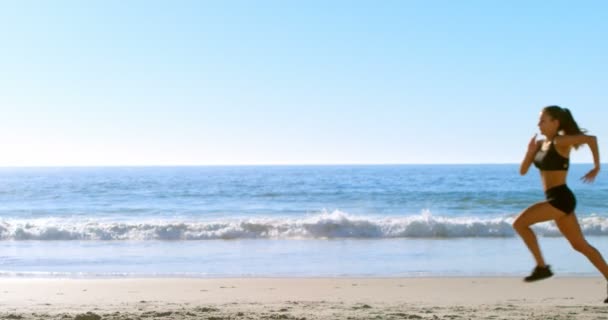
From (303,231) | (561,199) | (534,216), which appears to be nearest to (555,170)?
(561,199)

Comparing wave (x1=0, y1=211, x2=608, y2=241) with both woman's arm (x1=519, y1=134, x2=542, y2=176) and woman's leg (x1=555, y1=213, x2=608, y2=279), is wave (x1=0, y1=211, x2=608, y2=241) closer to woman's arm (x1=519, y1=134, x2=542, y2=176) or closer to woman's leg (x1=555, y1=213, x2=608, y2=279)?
woman's leg (x1=555, y1=213, x2=608, y2=279)

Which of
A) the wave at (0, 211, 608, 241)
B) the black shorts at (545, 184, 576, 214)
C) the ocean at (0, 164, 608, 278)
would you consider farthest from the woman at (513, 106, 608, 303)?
the wave at (0, 211, 608, 241)

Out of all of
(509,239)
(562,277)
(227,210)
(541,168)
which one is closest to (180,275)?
(562,277)

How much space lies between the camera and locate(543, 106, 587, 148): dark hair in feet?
19.3

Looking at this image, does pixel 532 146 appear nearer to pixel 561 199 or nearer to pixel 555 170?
pixel 555 170

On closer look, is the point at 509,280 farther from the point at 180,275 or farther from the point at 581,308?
the point at 180,275

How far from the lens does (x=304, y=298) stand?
9.89 m

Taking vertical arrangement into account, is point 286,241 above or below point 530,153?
below

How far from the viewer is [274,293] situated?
10461mm

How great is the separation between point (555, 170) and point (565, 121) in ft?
1.28

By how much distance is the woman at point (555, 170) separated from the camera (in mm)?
5805

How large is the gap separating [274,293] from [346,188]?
1657 inches

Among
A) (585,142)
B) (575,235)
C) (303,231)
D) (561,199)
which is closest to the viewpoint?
(585,142)

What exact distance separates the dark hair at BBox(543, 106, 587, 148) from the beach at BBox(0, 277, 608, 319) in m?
2.24
